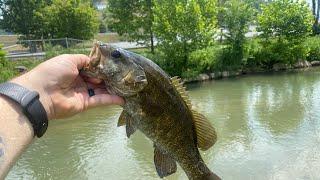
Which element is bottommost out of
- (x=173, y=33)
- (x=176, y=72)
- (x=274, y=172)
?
(x=274, y=172)

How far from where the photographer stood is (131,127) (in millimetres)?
2615

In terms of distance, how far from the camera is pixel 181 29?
75.5ft

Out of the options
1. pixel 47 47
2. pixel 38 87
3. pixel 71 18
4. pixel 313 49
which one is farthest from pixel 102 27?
pixel 38 87

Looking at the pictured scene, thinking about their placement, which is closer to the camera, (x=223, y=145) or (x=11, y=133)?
(x=11, y=133)

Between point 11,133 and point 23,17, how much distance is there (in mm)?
31117

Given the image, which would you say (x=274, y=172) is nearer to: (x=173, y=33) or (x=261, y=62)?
(x=173, y=33)

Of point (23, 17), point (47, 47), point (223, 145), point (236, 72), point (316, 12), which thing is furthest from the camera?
point (316, 12)

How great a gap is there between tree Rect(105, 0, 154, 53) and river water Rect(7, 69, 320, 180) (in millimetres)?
8847

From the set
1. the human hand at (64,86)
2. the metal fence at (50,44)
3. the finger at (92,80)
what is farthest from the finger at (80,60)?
the metal fence at (50,44)

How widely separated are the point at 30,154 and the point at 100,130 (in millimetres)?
2694

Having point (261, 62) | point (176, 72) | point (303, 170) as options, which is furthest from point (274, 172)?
point (261, 62)

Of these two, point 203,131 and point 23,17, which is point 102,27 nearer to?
point 23,17

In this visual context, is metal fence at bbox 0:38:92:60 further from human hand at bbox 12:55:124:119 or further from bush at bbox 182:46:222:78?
human hand at bbox 12:55:124:119

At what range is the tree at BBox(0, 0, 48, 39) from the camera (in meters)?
30.9
